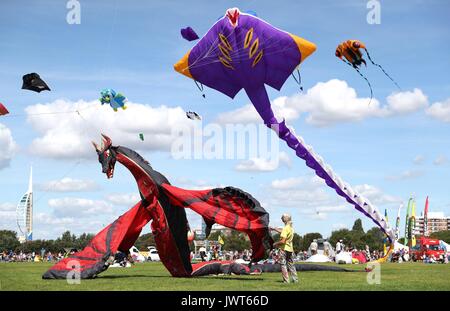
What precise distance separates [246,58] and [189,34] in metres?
2.52

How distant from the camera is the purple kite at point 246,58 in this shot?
75.3 feet

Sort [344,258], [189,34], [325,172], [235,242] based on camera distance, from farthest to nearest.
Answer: [235,242] < [344,258] < [325,172] < [189,34]

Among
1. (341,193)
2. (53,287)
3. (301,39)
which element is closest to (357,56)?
(301,39)

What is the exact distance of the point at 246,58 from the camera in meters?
23.7

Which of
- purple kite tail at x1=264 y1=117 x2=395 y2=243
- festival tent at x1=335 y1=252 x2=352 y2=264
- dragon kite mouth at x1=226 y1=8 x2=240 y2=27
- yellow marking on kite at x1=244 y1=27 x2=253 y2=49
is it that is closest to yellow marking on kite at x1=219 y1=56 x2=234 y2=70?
yellow marking on kite at x1=244 y1=27 x2=253 y2=49

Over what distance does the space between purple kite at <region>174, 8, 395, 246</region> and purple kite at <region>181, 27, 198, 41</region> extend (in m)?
0.40

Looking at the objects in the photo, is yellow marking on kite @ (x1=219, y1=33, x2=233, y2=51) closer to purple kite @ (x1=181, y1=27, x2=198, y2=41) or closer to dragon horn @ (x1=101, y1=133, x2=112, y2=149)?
purple kite @ (x1=181, y1=27, x2=198, y2=41)

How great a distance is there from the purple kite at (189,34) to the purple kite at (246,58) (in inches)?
15.8

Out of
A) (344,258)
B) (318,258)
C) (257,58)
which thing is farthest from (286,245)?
(318,258)

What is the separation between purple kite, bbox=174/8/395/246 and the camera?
22953 millimetres

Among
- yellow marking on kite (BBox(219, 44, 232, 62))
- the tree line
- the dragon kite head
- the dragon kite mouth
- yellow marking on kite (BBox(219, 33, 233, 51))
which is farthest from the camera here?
the tree line

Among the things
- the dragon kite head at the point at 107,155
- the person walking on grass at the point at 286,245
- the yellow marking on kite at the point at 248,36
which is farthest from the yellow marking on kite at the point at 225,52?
the person walking on grass at the point at 286,245

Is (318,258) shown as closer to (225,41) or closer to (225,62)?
(225,62)
